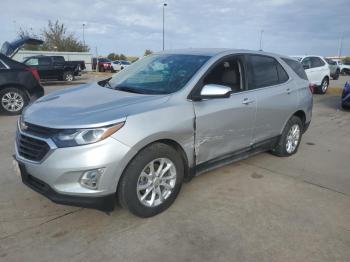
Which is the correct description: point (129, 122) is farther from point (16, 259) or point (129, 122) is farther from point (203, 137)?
point (16, 259)

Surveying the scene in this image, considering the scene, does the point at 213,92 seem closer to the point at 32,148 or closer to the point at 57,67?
the point at 32,148

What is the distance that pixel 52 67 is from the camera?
20.0m

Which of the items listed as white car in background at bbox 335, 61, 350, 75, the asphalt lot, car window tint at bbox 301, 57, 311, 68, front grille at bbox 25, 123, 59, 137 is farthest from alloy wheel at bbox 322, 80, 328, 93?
white car in background at bbox 335, 61, 350, 75

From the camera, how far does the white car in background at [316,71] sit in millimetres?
13646

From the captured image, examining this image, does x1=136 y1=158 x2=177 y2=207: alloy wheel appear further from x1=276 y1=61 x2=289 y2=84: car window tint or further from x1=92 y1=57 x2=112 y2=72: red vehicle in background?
x1=92 y1=57 x2=112 y2=72: red vehicle in background

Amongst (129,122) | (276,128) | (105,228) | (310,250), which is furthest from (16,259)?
(276,128)

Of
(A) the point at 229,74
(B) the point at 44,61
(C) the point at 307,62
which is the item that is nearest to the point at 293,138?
(A) the point at 229,74

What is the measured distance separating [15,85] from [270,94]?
6677mm

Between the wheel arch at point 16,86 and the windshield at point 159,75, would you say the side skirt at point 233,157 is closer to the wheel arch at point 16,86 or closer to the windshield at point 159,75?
the windshield at point 159,75

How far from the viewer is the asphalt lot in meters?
2.81

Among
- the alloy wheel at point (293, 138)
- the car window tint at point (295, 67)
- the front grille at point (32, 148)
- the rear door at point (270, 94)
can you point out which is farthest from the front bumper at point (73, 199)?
the car window tint at point (295, 67)

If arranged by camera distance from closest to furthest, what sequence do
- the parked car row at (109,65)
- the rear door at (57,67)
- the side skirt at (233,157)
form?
the side skirt at (233,157), the rear door at (57,67), the parked car row at (109,65)

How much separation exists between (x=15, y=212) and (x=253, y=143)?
2982 millimetres

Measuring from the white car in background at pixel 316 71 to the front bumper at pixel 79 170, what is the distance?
12.4m
